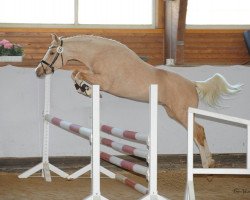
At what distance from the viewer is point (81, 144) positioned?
20.9 feet

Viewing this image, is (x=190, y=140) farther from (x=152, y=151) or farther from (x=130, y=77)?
(x=130, y=77)

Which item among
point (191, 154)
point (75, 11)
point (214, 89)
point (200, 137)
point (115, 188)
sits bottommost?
point (115, 188)

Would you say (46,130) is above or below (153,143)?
below

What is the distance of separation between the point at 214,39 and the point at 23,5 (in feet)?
9.50

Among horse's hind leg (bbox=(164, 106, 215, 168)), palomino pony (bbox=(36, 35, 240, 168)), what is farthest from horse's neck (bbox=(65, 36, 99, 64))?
horse's hind leg (bbox=(164, 106, 215, 168))

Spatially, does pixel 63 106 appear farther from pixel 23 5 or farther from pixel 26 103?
pixel 23 5

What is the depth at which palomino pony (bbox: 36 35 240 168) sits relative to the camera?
5.79 m

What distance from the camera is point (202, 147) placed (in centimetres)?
591

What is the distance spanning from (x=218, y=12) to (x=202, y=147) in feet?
15.3

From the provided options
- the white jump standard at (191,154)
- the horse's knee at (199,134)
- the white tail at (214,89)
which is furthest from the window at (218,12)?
the white jump standard at (191,154)

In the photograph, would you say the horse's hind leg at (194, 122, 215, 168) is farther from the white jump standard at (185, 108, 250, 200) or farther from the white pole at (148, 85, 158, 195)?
the white pole at (148, 85, 158, 195)

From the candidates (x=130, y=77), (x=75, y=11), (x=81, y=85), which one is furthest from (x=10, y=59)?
(x=75, y=11)

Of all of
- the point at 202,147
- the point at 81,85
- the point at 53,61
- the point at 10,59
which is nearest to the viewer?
the point at 81,85

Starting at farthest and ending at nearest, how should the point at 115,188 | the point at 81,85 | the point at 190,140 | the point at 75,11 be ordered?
the point at 75,11 → the point at 115,188 → the point at 81,85 → the point at 190,140
